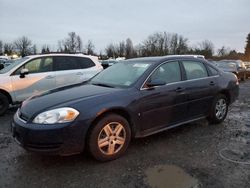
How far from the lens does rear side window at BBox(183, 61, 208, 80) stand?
19.0 feet

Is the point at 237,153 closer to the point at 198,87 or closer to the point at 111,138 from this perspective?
the point at 198,87

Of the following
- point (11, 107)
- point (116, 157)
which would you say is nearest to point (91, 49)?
point (11, 107)

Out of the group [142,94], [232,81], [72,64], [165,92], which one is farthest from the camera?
[72,64]

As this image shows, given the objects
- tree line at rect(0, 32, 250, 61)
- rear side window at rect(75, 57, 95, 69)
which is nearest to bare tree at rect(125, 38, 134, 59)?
tree line at rect(0, 32, 250, 61)

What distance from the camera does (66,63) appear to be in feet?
29.5

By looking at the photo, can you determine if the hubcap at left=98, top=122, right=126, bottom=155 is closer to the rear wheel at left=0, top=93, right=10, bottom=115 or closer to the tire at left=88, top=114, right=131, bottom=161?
the tire at left=88, top=114, right=131, bottom=161

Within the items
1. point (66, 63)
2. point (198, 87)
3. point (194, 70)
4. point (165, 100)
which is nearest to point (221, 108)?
point (198, 87)

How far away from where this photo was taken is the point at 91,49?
81.4 metres

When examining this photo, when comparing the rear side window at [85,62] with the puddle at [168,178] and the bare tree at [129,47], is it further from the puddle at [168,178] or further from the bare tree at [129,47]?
the bare tree at [129,47]

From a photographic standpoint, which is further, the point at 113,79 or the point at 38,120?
the point at 113,79

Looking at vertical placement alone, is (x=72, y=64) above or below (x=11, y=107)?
above

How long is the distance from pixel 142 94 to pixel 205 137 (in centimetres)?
171

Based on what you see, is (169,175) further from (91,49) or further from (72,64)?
(91,49)

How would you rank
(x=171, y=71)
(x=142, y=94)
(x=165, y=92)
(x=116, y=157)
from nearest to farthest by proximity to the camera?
(x=116, y=157), (x=142, y=94), (x=165, y=92), (x=171, y=71)
